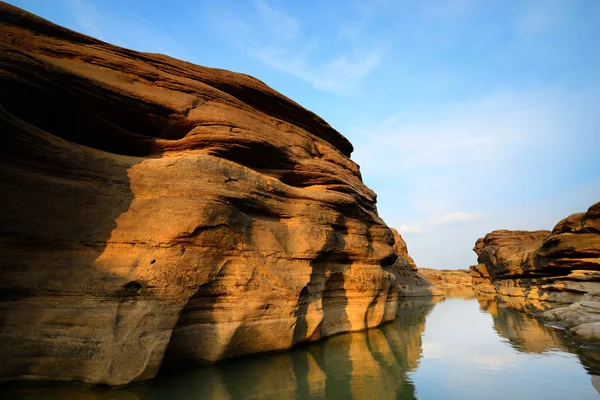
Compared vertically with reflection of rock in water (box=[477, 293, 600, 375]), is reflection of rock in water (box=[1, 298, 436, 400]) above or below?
below

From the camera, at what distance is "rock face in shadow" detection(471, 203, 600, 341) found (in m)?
18.0

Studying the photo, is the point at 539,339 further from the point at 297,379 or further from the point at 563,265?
the point at 563,265

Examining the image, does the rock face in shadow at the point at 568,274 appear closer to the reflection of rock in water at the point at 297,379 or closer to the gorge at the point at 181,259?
the gorge at the point at 181,259

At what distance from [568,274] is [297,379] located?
33697mm

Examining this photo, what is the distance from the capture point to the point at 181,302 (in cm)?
912

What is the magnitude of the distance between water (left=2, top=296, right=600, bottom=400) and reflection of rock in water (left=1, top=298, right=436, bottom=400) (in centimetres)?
2

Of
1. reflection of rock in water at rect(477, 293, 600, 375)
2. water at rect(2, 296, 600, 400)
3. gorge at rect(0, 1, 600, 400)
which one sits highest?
gorge at rect(0, 1, 600, 400)

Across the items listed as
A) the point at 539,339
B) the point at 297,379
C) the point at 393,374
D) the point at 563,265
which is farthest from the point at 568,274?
the point at 297,379

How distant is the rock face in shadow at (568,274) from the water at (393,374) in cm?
405

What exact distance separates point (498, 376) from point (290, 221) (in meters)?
8.16

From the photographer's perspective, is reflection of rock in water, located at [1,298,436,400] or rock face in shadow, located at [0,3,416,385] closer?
reflection of rock in water, located at [1,298,436,400]

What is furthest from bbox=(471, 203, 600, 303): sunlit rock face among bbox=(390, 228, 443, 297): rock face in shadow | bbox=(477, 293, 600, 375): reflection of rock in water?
bbox=(390, 228, 443, 297): rock face in shadow

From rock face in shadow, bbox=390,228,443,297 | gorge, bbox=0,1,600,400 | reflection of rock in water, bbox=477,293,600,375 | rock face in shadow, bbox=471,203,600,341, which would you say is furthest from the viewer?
rock face in shadow, bbox=390,228,443,297

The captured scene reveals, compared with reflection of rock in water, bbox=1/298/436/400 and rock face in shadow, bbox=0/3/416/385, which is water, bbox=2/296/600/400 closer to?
reflection of rock in water, bbox=1/298/436/400
